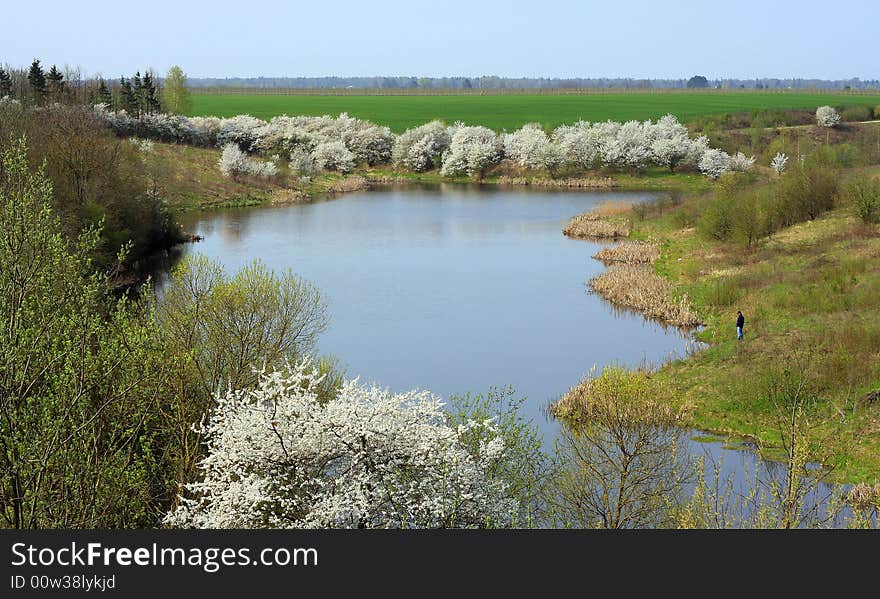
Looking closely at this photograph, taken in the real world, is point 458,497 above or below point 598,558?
below

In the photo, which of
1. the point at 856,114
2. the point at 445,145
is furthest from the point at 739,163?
the point at 856,114

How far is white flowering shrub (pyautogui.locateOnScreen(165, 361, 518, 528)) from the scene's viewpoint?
11617mm

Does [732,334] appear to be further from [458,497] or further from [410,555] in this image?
[410,555]

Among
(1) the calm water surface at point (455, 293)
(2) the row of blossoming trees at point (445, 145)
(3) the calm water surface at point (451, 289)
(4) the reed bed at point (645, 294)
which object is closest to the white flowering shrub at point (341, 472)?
(1) the calm water surface at point (455, 293)

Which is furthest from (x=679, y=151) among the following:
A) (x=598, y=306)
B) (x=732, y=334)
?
(x=732, y=334)

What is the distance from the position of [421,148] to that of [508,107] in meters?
48.1

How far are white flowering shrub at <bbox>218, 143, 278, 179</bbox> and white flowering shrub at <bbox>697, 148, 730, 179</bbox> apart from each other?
3293 centimetres

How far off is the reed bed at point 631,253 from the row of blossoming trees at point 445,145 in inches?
1279

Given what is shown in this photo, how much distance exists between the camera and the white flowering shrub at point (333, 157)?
80312 millimetres

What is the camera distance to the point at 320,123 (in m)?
90.4

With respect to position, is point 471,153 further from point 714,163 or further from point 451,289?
point 451,289

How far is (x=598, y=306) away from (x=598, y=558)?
27303mm

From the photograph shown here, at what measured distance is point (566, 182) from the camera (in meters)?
75.7

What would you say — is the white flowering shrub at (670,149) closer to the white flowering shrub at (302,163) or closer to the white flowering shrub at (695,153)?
the white flowering shrub at (695,153)
